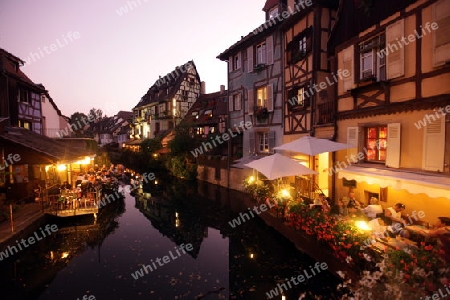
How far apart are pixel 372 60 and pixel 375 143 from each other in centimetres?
320

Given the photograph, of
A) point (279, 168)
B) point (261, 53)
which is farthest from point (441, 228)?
A: point (261, 53)

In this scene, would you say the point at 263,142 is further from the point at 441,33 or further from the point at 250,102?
the point at 441,33

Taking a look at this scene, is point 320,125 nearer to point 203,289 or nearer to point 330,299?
point 330,299

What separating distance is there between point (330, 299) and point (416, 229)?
9.64ft

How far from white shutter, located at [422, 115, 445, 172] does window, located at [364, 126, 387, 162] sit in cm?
176

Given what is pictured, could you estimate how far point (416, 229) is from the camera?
22.0ft

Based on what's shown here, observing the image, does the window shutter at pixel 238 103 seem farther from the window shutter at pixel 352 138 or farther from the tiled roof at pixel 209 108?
the window shutter at pixel 352 138

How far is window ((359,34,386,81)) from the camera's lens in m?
9.35

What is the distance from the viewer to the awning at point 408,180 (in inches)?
248

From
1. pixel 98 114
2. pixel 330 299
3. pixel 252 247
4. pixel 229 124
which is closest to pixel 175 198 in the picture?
pixel 229 124

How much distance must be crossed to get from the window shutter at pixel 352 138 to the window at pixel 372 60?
204 cm

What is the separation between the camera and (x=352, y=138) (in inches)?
416

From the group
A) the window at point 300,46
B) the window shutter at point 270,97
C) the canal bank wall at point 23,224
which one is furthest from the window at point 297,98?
the canal bank wall at point 23,224

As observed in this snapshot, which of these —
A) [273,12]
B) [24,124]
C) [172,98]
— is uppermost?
[273,12]
